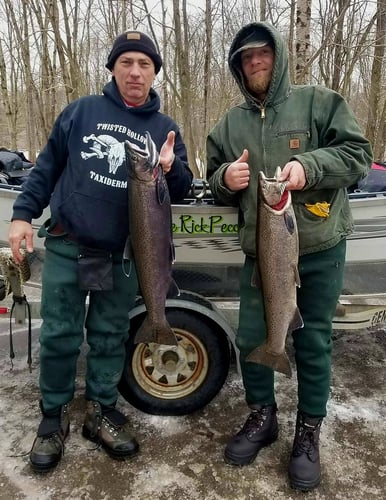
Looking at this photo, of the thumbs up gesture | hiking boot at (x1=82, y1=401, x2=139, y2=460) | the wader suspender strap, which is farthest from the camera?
the wader suspender strap

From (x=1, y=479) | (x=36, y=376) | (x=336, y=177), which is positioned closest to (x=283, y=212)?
(x=336, y=177)

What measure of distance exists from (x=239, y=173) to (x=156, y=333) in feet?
3.33

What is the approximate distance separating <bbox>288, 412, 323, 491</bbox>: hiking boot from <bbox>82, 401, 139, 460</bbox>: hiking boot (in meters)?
1.01

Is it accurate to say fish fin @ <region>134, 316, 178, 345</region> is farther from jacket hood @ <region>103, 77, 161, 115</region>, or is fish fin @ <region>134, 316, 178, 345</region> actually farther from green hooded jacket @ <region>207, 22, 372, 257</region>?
jacket hood @ <region>103, 77, 161, 115</region>

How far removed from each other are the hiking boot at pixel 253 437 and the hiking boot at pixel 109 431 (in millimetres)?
630

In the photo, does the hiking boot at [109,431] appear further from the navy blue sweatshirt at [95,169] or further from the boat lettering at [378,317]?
the boat lettering at [378,317]

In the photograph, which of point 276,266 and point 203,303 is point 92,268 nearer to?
point 203,303

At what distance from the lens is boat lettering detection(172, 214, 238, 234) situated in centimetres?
314

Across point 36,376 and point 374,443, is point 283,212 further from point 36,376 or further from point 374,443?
point 36,376

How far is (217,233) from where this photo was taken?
125 inches

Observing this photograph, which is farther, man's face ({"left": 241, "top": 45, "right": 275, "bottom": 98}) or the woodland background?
the woodland background

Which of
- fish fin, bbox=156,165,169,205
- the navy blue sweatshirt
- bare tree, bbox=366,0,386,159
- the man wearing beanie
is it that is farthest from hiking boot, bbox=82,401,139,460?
bare tree, bbox=366,0,386,159

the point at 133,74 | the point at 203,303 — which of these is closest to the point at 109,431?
the point at 203,303

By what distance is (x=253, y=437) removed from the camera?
9.64ft
